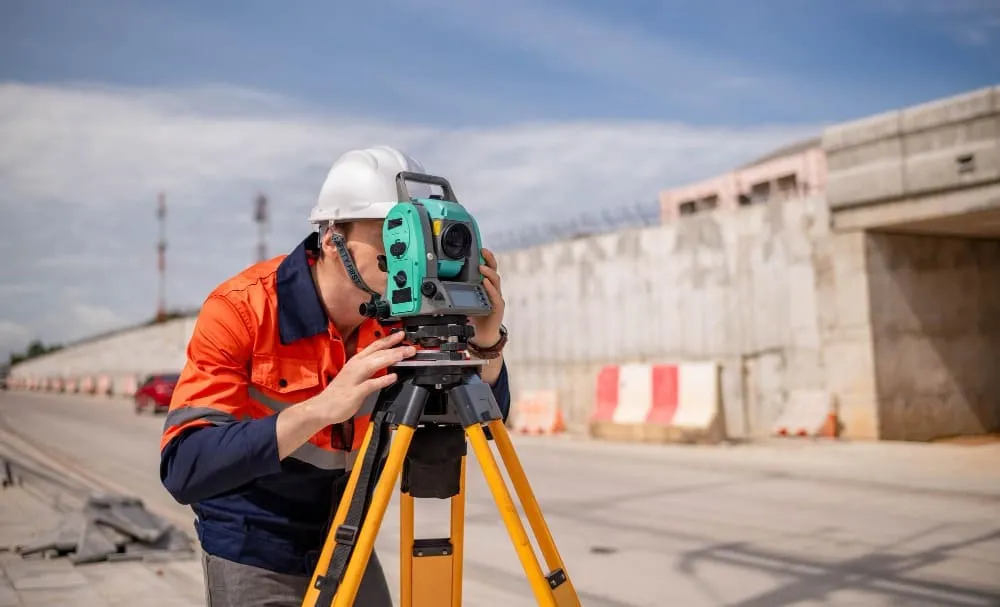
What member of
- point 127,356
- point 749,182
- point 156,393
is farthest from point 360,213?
point 127,356

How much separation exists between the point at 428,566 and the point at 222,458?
2.06 ft

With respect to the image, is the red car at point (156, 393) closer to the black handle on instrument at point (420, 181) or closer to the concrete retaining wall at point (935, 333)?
the concrete retaining wall at point (935, 333)

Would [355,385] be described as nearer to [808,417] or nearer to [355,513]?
[355,513]

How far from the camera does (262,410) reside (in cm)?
238

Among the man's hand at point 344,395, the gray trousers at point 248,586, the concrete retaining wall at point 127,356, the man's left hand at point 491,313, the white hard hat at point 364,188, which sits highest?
the concrete retaining wall at point 127,356

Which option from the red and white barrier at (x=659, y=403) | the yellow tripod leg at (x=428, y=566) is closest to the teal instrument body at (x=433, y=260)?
the yellow tripod leg at (x=428, y=566)


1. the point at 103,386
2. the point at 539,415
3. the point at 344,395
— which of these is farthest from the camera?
the point at 103,386

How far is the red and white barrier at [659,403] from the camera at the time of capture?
13.9m

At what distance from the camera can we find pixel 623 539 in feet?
22.6

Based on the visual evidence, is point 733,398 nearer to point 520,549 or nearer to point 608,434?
point 608,434

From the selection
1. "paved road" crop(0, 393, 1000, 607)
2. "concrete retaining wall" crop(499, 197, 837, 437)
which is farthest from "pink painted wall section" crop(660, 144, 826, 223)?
"paved road" crop(0, 393, 1000, 607)

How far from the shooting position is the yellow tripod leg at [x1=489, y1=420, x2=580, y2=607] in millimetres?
2068

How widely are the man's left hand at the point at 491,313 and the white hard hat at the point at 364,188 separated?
0.99 feet

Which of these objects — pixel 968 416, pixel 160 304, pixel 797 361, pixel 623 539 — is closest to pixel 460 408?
pixel 623 539
